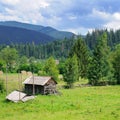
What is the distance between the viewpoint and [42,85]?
6278 cm

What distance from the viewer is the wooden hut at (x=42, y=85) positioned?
207ft

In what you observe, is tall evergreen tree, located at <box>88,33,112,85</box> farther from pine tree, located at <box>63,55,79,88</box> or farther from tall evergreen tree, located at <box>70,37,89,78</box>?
pine tree, located at <box>63,55,79,88</box>

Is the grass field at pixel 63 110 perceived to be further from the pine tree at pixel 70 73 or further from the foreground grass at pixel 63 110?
the pine tree at pixel 70 73

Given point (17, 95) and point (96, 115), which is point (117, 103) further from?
point (17, 95)

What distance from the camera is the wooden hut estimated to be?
207ft

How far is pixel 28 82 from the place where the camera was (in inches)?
2618

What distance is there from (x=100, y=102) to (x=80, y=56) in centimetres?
4935

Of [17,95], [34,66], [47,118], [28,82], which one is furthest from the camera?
[34,66]

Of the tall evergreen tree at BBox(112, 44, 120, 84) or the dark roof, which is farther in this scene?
the tall evergreen tree at BBox(112, 44, 120, 84)

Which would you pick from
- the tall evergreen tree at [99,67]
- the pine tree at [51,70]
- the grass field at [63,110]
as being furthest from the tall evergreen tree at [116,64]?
the grass field at [63,110]

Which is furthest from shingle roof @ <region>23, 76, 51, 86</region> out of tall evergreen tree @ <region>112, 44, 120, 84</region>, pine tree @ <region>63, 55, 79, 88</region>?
tall evergreen tree @ <region>112, 44, 120, 84</region>

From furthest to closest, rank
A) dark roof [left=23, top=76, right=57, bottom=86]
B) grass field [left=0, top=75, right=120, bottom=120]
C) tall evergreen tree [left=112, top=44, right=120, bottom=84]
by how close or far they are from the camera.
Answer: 1. tall evergreen tree [left=112, top=44, right=120, bottom=84]
2. dark roof [left=23, top=76, right=57, bottom=86]
3. grass field [left=0, top=75, right=120, bottom=120]

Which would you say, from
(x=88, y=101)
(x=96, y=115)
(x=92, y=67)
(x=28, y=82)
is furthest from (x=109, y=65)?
(x=96, y=115)

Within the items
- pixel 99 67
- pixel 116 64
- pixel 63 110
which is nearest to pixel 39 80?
pixel 63 110
